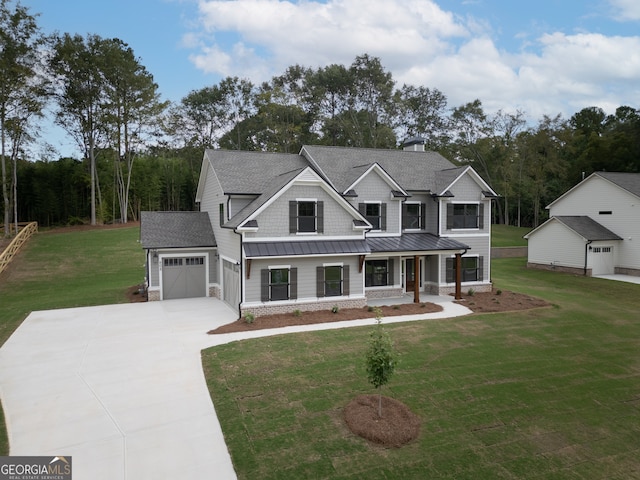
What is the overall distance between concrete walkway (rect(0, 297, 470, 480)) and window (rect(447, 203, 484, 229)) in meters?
8.19

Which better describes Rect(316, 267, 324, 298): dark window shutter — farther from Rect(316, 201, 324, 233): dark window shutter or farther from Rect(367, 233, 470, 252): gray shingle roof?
Rect(367, 233, 470, 252): gray shingle roof

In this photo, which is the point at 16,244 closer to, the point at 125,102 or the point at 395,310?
the point at 125,102

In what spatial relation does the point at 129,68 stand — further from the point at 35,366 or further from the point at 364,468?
the point at 364,468

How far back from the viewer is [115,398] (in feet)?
34.3

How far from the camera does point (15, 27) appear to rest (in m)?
32.3

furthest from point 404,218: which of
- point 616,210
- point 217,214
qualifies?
point 616,210

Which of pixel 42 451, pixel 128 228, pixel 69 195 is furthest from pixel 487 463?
pixel 69 195

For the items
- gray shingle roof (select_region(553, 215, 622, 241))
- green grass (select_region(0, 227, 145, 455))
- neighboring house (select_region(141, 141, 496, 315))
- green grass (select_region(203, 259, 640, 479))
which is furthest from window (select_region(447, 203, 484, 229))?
green grass (select_region(0, 227, 145, 455))

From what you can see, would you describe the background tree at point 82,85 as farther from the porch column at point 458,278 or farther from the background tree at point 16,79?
the porch column at point 458,278

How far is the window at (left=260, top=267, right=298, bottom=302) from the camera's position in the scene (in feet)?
59.2

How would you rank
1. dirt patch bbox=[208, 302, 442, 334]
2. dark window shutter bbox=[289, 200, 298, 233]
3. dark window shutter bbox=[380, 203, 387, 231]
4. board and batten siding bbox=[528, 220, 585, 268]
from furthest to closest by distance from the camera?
board and batten siding bbox=[528, 220, 585, 268]
dark window shutter bbox=[380, 203, 387, 231]
dark window shutter bbox=[289, 200, 298, 233]
dirt patch bbox=[208, 302, 442, 334]

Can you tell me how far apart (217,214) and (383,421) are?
51.2 feet

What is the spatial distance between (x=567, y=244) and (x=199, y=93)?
45552 mm

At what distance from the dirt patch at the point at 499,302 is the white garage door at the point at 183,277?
527 inches
